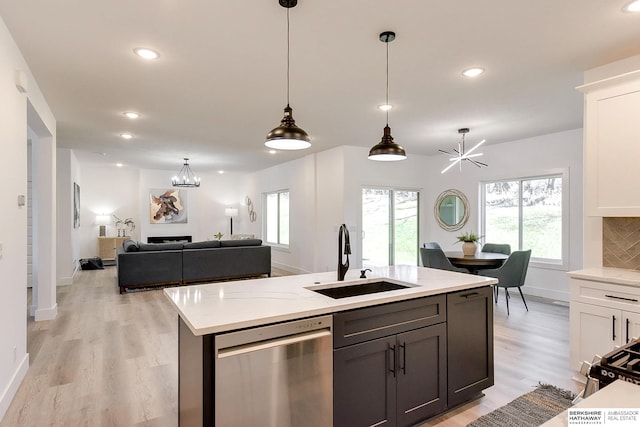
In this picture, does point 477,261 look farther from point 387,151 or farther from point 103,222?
point 103,222

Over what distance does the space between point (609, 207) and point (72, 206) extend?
7.95 meters

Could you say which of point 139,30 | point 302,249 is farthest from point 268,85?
point 302,249

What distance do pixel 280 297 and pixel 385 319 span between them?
622 millimetres

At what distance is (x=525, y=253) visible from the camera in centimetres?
468

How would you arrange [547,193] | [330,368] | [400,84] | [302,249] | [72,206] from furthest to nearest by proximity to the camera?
[302,249], [72,206], [547,193], [400,84], [330,368]

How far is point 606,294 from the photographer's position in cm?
271

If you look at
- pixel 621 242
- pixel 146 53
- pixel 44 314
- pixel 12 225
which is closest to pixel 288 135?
pixel 146 53

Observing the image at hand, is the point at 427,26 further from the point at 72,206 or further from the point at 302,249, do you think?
the point at 72,206

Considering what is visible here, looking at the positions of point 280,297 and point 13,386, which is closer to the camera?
point 280,297

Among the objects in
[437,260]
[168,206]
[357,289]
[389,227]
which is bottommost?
[437,260]

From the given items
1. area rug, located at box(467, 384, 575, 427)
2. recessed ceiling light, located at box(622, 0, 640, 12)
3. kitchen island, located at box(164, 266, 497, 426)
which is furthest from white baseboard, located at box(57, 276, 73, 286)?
recessed ceiling light, located at box(622, 0, 640, 12)

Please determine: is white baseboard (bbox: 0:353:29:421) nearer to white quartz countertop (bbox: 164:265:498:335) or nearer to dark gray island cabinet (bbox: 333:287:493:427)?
white quartz countertop (bbox: 164:265:498:335)

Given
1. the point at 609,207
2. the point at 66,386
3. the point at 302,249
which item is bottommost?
the point at 66,386

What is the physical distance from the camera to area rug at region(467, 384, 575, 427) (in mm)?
2305
